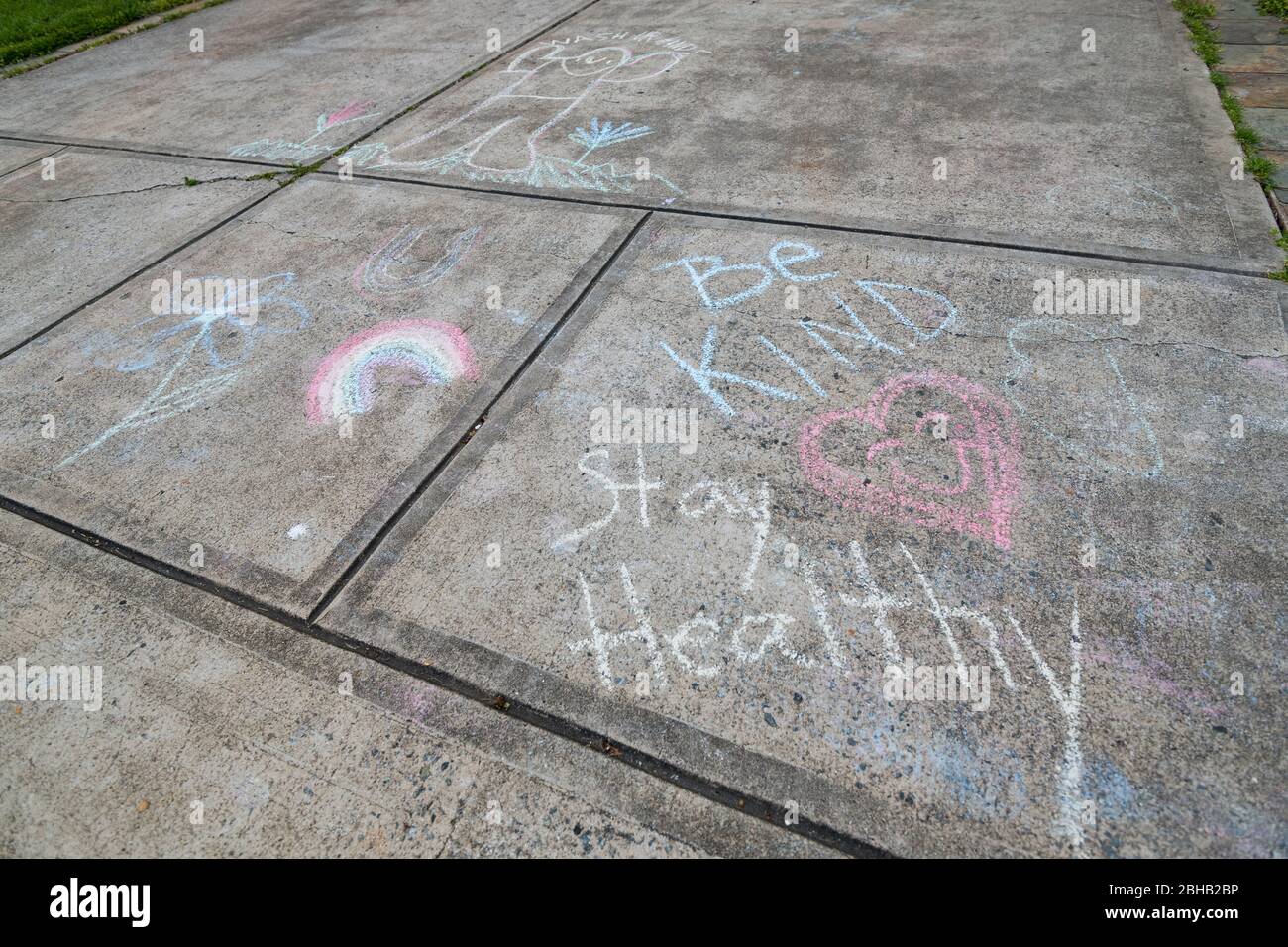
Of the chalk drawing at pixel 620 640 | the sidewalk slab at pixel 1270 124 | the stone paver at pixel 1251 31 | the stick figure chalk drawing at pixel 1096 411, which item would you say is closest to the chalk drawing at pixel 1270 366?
the stick figure chalk drawing at pixel 1096 411

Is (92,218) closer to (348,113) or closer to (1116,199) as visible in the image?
(348,113)

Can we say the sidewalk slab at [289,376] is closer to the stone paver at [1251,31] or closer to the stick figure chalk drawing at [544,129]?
the stick figure chalk drawing at [544,129]

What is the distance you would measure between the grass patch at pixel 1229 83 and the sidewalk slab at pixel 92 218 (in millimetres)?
5504

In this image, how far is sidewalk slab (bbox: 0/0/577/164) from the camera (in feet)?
17.5

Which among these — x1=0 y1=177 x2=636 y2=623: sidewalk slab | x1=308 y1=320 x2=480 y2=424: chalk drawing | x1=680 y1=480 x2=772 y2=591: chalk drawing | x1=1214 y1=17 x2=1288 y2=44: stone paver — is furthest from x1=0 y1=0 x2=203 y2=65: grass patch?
x1=1214 y1=17 x2=1288 y2=44: stone paver

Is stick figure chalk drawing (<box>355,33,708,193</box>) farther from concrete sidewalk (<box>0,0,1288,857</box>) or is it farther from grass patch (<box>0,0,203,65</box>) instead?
grass patch (<box>0,0,203,65</box>)

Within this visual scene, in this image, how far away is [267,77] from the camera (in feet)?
20.7

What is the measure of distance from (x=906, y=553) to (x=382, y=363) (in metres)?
2.24

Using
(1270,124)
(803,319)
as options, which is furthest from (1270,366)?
(1270,124)

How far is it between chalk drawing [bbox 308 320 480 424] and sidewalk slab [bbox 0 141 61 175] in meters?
4.15

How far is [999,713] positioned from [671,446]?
1327 millimetres

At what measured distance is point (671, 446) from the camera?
2.62 meters
